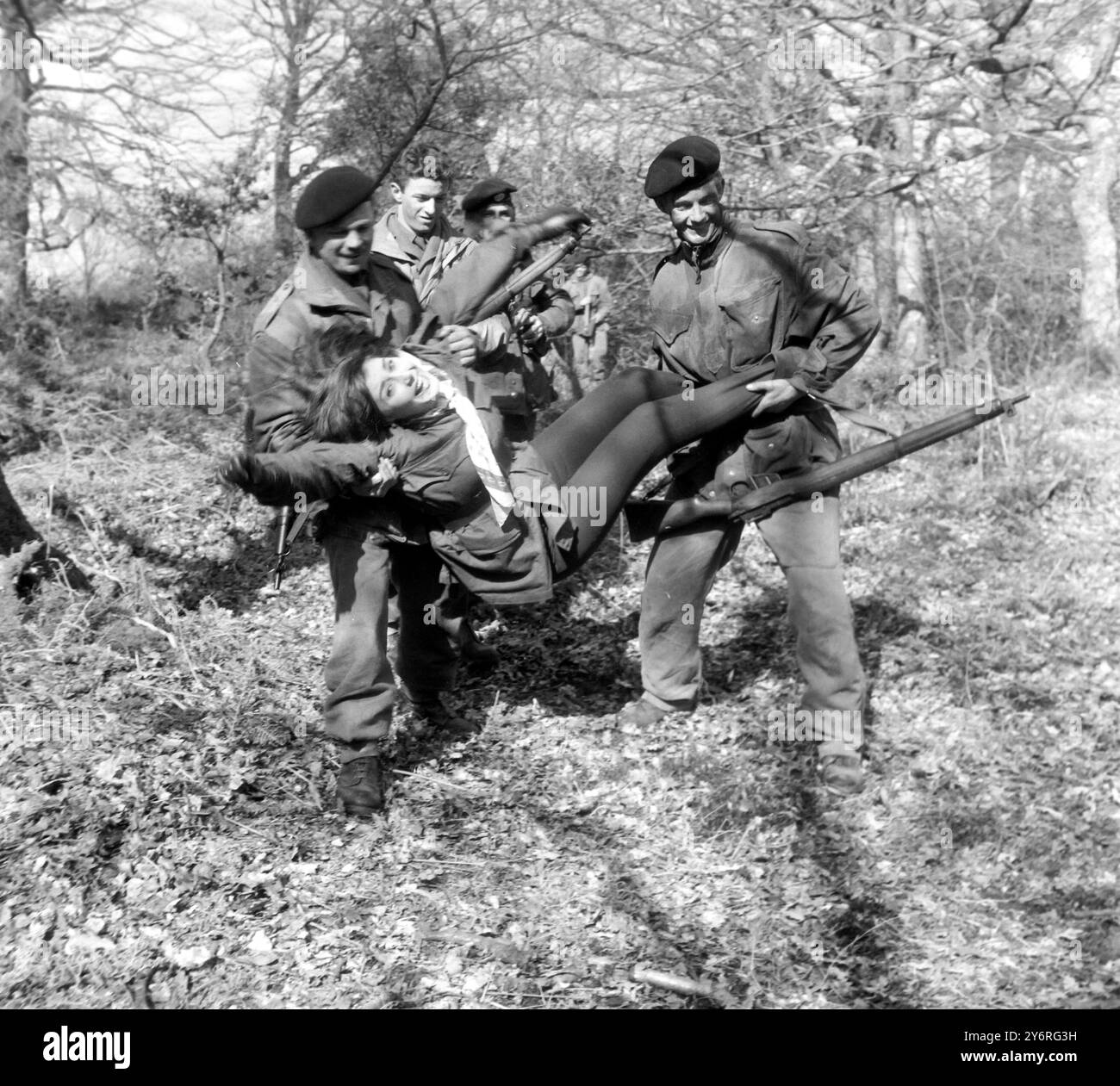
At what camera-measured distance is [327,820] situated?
163 inches

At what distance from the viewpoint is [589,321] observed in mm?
9023

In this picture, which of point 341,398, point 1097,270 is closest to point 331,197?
point 341,398

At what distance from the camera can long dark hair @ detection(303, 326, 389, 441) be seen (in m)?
3.87

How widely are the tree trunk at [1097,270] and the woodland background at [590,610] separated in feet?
0.15

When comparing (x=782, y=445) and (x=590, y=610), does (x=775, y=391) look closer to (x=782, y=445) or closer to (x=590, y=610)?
(x=782, y=445)

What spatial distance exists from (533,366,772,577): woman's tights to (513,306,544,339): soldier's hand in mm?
1211

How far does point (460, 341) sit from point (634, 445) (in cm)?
82

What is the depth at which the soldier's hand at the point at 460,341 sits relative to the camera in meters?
4.70

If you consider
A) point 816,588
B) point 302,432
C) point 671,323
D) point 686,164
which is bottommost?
point 816,588

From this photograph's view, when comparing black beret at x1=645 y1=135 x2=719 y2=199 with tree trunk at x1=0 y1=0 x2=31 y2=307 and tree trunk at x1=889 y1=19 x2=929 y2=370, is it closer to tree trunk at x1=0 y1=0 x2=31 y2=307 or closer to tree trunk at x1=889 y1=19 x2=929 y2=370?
tree trunk at x1=889 y1=19 x2=929 y2=370

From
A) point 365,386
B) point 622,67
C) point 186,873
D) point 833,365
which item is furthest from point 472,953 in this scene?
point 622,67

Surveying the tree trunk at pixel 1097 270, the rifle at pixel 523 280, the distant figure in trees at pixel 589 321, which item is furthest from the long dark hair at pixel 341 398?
the tree trunk at pixel 1097 270

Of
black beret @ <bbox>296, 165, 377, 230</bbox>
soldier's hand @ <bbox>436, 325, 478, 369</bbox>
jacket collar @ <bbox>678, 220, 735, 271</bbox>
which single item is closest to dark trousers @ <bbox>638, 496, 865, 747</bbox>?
jacket collar @ <bbox>678, 220, 735, 271</bbox>
